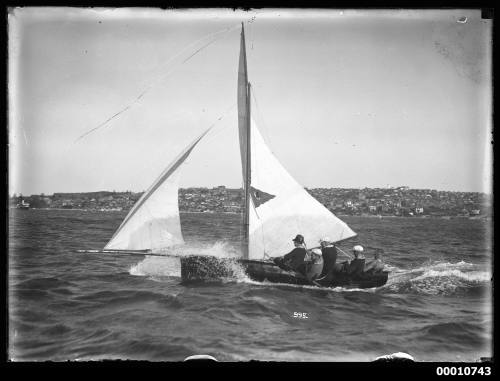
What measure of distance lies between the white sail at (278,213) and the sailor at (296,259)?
2.17 feet

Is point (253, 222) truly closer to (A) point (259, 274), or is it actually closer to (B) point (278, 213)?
(B) point (278, 213)

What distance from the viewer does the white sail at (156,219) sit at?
372 inches

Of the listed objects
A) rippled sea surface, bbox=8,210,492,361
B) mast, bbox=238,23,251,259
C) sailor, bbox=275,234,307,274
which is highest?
mast, bbox=238,23,251,259

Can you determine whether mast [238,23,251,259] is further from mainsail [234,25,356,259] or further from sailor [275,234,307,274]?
sailor [275,234,307,274]

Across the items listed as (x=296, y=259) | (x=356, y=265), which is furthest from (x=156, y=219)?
(x=356, y=265)

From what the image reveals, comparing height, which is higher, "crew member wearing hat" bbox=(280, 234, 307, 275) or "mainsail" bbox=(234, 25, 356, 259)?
"mainsail" bbox=(234, 25, 356, 259)

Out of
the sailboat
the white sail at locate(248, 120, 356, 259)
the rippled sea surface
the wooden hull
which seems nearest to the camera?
the rippled sea surface

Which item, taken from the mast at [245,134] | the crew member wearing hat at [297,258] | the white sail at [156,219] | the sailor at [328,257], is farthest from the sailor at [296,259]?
the white sail at [156,219]

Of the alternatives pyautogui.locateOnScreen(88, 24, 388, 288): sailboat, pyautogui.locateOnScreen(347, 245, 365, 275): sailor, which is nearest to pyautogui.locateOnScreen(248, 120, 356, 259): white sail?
pyautogui.locateOnScreen(88, 24, 388, 288): sailboat

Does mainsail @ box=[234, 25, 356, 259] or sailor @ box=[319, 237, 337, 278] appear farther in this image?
mainsail @ box=[234, 25, 356, 259]

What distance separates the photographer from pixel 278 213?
1060cm

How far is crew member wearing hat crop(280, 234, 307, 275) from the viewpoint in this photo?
9914 mm

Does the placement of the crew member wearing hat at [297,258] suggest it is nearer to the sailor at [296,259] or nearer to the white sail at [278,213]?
the sailor at [296,259]
